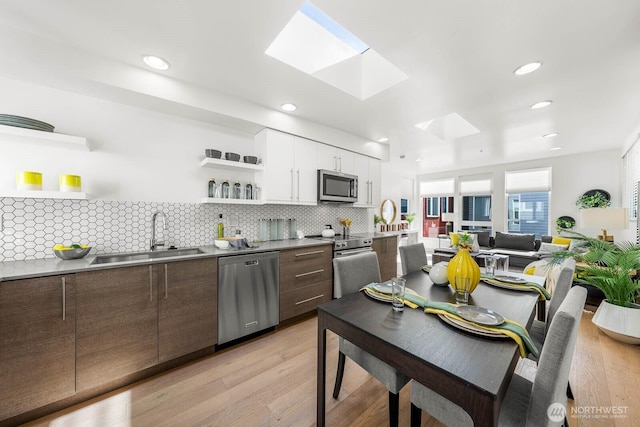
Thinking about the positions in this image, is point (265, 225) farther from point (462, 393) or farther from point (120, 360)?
point (462, 393)

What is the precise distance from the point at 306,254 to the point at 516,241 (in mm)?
5100

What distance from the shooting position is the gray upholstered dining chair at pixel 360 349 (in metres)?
1.26

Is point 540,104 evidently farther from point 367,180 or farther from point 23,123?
point 23,123

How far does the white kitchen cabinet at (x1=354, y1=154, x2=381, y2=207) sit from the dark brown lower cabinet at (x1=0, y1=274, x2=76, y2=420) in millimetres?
3381

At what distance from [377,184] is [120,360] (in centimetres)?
386

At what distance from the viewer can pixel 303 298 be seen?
2867mm

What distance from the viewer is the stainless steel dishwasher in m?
2.28

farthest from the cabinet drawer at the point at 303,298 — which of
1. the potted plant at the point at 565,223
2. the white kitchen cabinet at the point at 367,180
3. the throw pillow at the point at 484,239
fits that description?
the potted plant at the point at 565,223

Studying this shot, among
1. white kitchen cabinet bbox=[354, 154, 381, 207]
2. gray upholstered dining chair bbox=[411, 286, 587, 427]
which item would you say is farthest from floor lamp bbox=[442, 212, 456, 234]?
gray upholstered dining chair bbox=[411, 286, 587, 427]

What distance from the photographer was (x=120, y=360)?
1.79 meters

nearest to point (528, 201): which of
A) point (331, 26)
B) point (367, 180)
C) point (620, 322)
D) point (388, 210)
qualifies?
point (388, 210)

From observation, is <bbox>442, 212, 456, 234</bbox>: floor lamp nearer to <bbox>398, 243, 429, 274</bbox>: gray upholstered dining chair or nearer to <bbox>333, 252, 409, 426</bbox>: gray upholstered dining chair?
<bbox>398, 243, 429, 274</bbox>: gray upholstered dining chair

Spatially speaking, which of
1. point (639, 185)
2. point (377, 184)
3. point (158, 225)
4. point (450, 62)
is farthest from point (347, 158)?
point (639, 185)

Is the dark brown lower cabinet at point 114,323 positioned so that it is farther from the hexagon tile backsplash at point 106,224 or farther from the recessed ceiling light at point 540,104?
the recessed ceiling light at point 540,104
